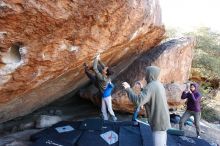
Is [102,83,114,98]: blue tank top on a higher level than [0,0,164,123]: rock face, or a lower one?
lower

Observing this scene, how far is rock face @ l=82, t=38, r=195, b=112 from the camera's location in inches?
361

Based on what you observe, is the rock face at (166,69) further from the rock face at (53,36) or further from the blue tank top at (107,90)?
the rock face at (53,36)

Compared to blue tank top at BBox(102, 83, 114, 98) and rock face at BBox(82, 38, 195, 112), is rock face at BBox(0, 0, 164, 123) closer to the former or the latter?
blue tank top at BBox(102, 83, 114, 98)

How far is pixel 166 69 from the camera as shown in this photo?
992 cm

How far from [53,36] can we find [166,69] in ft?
17.5

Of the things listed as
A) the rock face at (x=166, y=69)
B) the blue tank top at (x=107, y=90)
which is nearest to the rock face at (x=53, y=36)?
the blue tank top at (x=107, y=90)

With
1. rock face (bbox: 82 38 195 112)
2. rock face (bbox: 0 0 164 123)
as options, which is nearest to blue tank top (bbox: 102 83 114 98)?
rock face (bbox: 0 0 164 123)

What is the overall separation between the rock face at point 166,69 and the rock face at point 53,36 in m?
1.54

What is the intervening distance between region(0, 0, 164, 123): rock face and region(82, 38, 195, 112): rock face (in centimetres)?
154

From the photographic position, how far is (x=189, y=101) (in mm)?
7641

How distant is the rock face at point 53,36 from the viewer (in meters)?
4.81

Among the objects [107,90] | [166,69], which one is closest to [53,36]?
[107,90]

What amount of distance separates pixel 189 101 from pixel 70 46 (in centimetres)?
345

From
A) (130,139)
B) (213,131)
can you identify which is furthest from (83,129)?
(213,131)
